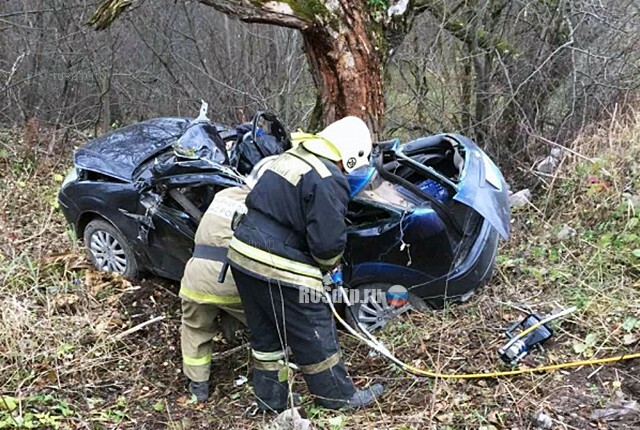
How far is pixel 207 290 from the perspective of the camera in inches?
153

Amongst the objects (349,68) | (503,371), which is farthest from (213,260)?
(349,68)

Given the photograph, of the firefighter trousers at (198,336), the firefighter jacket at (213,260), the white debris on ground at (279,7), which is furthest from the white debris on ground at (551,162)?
the firefighter trousers at (198,336)

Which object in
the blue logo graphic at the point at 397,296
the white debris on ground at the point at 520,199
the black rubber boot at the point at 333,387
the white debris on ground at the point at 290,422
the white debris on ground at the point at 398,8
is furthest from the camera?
the white debris on ground at the point at 520,199

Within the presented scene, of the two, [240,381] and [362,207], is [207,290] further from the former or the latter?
[362,207]

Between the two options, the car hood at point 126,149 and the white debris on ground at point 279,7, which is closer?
the white debris on ground at point 279,7

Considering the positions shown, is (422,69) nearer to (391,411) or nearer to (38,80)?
(391,411)

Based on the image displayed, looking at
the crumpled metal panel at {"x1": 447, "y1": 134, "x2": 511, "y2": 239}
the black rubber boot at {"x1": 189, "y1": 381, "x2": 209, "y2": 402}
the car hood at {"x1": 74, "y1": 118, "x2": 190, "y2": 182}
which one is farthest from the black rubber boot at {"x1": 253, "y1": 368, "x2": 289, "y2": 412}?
the car hood at {"x1": 74, "y1": 118, "x2": 190, "y2": 182}

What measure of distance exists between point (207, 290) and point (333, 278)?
824 mm

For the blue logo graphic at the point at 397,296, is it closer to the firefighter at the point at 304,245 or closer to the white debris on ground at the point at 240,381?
the firefighter at the point at 304,245

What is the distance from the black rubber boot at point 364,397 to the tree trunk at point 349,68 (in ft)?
8.85

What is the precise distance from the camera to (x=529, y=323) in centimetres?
383

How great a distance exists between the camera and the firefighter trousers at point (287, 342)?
3559mm

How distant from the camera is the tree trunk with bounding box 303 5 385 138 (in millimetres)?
5199

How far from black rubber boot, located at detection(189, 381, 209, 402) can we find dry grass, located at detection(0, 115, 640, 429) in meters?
0.06
